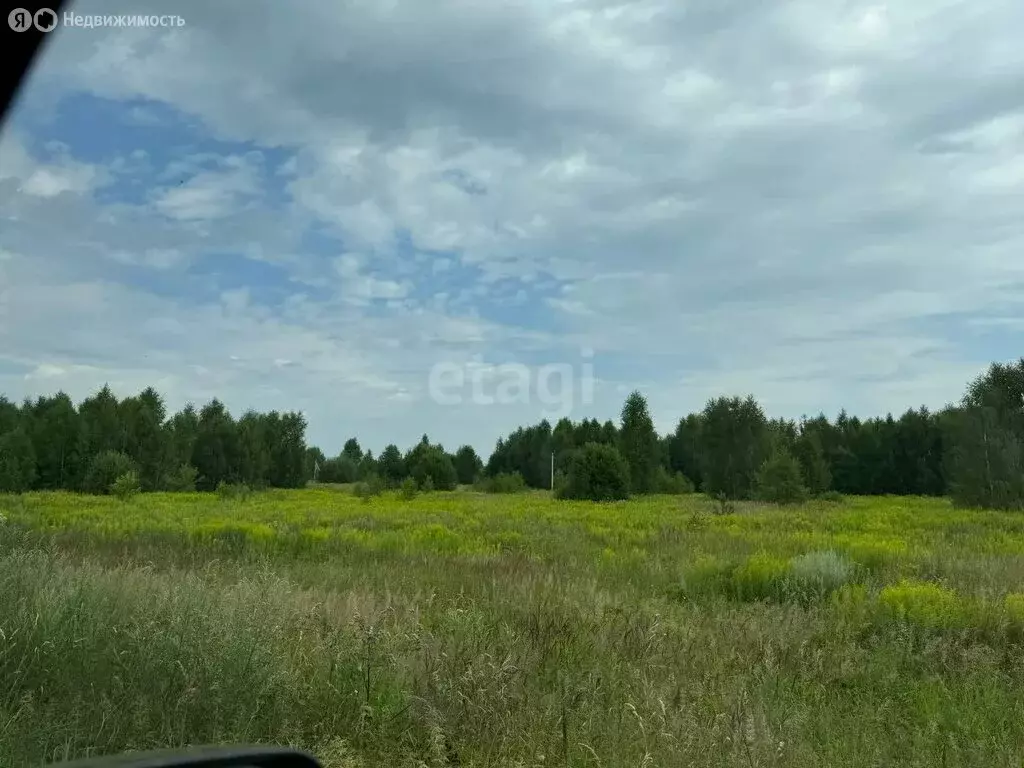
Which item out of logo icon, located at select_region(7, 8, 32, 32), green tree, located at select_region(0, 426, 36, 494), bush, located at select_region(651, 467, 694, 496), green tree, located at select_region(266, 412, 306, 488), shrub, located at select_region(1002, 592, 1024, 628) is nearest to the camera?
logo icon, located at select_region(7, 8, 32, 32)

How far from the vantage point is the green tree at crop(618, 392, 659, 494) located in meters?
66.4

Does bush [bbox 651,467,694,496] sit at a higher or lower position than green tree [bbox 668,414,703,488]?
lower

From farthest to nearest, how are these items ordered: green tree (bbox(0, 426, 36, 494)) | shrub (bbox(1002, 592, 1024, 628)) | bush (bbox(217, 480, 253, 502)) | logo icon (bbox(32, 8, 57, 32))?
green tree (bbox(0, 426, 36, 494))
bush (bbox(217, 480, 253, 502))
shrub (bbox(1002, 592, 1024, 628))
logo icon (bbox(32, 8, 57, 32))

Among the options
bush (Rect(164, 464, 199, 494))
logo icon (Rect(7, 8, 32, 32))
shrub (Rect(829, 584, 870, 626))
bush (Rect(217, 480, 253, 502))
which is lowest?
shrub (Rect(829, 584, 870, 626))

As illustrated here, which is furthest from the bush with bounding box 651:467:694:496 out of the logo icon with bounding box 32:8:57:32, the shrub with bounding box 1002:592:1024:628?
the logo icon with bounding box 32:8:57:32

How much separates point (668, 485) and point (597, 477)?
73.0 feet

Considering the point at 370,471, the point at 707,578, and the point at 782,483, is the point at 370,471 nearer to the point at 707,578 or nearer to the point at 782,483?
the point at 782,483

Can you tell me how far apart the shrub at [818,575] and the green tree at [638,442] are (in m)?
53.1

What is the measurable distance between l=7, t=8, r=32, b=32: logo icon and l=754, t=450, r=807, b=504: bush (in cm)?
4813

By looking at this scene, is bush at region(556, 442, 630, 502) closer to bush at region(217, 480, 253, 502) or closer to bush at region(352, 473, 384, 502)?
bush at region(352, 473, 384, 502)

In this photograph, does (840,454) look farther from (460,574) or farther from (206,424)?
(460,574)

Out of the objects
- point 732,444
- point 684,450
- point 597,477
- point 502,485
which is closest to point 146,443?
point 502,485

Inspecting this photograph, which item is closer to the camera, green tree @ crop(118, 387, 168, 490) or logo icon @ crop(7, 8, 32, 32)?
logo icon @ crop(7, 8, 32, 32)

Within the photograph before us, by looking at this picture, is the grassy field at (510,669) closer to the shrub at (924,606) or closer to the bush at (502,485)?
the shrub at (924,606)
